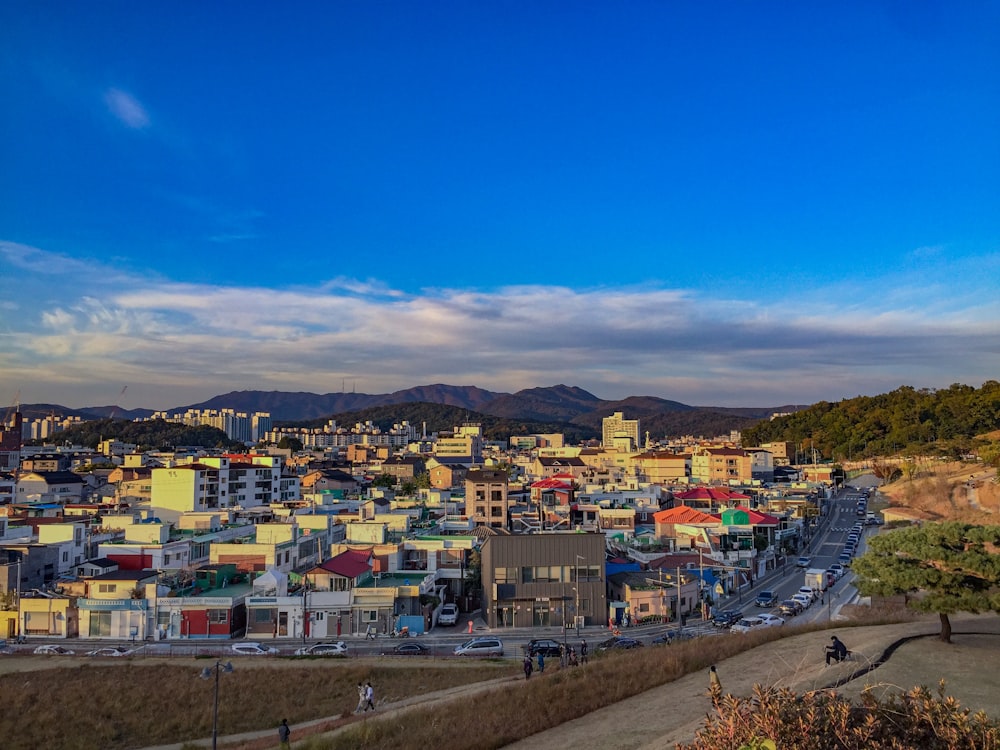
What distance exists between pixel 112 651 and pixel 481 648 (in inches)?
435

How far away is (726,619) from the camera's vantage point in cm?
2531

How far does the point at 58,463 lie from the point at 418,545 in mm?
64587

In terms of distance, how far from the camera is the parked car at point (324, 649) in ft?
73.7

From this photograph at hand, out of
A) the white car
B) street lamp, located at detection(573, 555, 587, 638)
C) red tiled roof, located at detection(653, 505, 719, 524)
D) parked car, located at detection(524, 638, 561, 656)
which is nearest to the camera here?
parked car, located at detection(524, 638, 561, 656)

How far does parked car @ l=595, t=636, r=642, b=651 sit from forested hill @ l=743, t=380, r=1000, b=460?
57.2 metres

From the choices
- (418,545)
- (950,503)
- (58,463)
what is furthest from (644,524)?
(58,463)

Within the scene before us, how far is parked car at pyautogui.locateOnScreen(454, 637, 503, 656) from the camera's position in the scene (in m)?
22.1

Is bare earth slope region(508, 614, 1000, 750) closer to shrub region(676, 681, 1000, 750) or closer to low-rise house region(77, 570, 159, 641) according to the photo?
shrub region(676, 681, 1000, 750)

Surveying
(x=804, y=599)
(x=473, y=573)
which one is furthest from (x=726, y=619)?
(x=473, y=573)

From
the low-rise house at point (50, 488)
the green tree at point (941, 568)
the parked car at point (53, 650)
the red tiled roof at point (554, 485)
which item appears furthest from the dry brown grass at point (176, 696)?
the low-rise house at point (50, 488)

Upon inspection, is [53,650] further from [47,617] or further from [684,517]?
[684,517]

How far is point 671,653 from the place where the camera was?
52.2 ft

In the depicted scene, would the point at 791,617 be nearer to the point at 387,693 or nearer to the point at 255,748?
the point at 387,693

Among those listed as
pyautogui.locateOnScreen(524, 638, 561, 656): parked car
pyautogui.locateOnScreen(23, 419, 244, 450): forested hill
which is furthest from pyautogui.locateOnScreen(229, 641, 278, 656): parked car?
pyautogui.locateOnScreen(23, 419, 244, 450): forested hill
